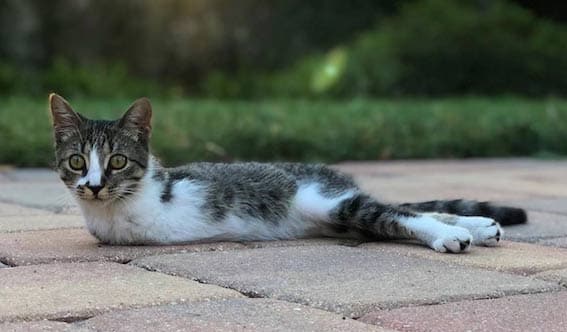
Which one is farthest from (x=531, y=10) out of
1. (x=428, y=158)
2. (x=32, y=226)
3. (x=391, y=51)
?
(x=32, y=226)

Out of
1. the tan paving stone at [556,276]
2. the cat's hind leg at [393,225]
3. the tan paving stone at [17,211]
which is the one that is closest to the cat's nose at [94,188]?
the cat's hind leg at [393,225]

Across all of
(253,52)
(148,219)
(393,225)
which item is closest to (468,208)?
(393,225)

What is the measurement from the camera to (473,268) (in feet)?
10.5

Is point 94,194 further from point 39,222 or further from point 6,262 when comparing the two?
point 39,222

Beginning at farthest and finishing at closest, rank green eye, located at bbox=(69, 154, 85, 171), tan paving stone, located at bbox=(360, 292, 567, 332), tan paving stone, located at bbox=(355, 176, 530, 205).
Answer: tan paving stone, located at bbox=(355, 176, 530, 205) < green eye, located at bbox=(69, 154, 85, 171) < tan paving stone, located at bbox=(360, 292, 567, 332)

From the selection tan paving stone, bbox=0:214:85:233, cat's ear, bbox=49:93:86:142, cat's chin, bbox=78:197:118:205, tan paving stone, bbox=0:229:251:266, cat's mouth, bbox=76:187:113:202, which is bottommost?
tan paving stone, bbox=0:229:251:266

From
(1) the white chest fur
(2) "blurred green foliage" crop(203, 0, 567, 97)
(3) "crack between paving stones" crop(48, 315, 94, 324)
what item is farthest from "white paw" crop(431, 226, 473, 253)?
(2) "blurred green foliage" crop(203, 0, 567, 97)

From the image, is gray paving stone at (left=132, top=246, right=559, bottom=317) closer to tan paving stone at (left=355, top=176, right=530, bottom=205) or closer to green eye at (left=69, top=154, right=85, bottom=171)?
green eye at (left=69, top=154, right=85, bottom=171)

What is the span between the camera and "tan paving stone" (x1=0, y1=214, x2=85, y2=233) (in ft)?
13.2

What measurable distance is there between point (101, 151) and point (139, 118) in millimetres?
Answer: 225

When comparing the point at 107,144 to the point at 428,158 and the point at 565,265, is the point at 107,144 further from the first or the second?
the point at 428,158

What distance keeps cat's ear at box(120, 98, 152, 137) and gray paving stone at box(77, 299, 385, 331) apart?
1244 millimetres

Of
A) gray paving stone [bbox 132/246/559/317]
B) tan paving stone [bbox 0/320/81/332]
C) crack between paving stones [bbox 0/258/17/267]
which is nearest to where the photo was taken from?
tan paving stone [bbox 0/320/81/332]

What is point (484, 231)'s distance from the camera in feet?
12.0
